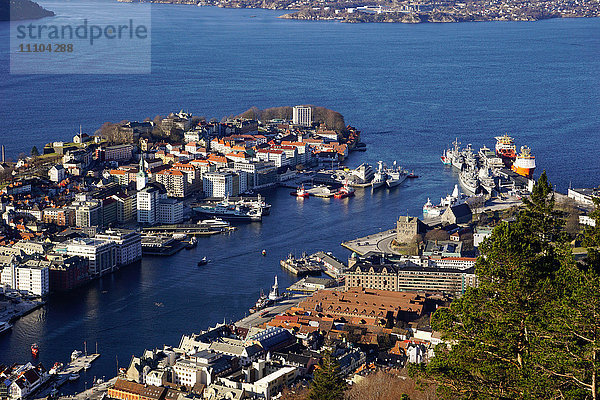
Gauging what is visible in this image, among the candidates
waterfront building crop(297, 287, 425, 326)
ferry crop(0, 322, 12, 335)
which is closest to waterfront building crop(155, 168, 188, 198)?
waterfront building crop(297, 287, 425, 326)

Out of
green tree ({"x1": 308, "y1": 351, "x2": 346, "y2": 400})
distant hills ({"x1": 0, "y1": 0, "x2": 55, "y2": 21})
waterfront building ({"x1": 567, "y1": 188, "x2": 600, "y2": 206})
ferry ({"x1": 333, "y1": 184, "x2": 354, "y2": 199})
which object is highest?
distant hills ({"x1": 0, "y1": 0, "x2": 55, "y2": 21})

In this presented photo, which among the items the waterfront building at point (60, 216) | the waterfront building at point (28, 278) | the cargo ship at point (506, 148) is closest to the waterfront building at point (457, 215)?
the cargo ship at point (506, 148)

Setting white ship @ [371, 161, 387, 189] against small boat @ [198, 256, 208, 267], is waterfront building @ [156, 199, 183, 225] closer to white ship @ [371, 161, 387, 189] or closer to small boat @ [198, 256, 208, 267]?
small boat @ [198, 256, 208, 267]

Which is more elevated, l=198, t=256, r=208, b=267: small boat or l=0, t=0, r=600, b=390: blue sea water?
l=0, t=0, r=600, b=390: blue sea water

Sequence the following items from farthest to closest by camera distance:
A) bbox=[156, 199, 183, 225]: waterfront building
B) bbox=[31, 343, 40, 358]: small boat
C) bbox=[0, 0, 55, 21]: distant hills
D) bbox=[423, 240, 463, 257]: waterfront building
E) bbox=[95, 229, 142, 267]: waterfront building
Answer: bbox=[0, 0, 55, 21]: distant hills
bbox=[156, 199, 183, 225]: waterfront building
bbox=[95, 229, 142, 267]: waterfront building
bbox=[423, 240, 463, 257]: waterfront building
bbox=[31, 343, 40, 358]: small boat

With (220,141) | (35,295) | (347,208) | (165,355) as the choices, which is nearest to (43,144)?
(220,141)

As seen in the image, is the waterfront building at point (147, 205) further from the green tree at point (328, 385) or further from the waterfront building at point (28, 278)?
the green tree at point (328, 385)
